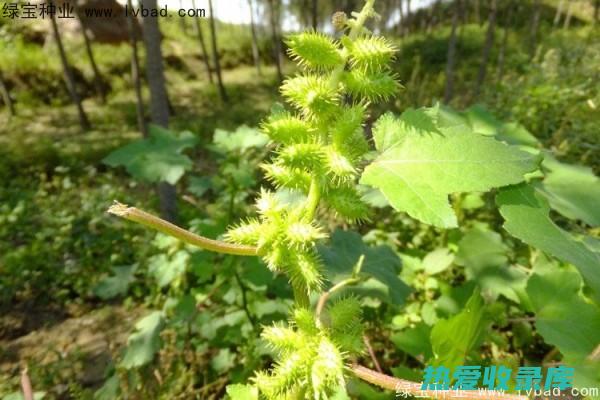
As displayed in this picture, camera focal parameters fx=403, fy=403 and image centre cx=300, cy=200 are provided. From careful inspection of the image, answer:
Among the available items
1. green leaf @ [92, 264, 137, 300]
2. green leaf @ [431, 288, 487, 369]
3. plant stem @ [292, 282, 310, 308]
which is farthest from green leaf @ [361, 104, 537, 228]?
green leaf @ [92, 264, 137, 300]

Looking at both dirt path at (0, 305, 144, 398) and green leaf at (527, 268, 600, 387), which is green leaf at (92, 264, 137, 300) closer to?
dirt path at (0, 305, 144, 398)

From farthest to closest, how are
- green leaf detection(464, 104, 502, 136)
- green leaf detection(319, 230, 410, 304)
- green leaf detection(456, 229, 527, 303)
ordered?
green leaf detection(464, 104, 502, 136) → green leaf detection(456, 229, 527, 303) → green leaf detection(319, 230, 410, 304)

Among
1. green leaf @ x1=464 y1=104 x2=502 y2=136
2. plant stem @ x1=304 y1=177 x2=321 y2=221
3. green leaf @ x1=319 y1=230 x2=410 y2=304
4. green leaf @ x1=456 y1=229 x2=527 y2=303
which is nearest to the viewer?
plant stem @ x1=304 y1=177 x2=321 y2=221

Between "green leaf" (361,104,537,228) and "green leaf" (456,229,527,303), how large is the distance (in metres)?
1.36

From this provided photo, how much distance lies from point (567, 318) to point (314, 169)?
1.31 meters

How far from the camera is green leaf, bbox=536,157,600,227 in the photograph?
5.46ft

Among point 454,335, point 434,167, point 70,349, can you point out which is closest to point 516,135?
point 454,335

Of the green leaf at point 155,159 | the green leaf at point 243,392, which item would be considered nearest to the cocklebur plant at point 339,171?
the green leaf at point 243,392

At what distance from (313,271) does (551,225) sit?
0.69 metres

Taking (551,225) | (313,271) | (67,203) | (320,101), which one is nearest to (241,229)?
(313,271)

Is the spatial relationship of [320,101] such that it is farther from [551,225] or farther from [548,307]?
[548,307]

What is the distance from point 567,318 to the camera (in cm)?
160

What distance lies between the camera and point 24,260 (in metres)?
6.66

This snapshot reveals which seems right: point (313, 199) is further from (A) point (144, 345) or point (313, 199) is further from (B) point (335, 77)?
(A) point (144, 345)
